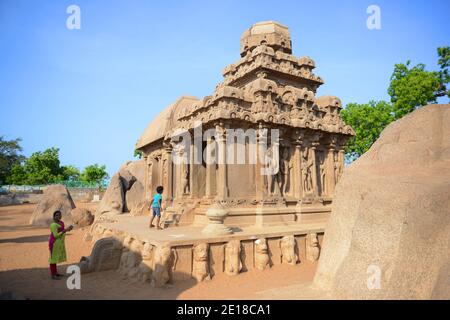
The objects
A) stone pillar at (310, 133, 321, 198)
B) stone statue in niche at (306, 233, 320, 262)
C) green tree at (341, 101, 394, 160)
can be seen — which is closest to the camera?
stone statue in niche at (306, 233, 320, 262)

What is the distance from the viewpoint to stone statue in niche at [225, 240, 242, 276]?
7.39 m

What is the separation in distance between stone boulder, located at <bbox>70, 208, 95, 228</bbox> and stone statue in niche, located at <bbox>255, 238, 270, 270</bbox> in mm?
13492

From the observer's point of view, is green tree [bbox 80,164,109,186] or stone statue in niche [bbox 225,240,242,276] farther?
green tree [bbox 80,164,109,186]

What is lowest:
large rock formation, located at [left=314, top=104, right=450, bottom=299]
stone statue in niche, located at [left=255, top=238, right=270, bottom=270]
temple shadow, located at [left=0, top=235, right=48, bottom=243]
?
temple shadow, located at [left=0, top=235, right=48, bottom=243]

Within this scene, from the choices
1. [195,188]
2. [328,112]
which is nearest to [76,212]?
[195,188]

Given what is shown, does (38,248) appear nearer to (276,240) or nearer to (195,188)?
(195,188)

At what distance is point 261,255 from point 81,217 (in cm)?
1369

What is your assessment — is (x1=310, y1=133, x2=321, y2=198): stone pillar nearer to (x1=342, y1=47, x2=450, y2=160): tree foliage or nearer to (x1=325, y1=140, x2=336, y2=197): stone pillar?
(x1=325, y1=140, x2=336, y2=197): stone pillar

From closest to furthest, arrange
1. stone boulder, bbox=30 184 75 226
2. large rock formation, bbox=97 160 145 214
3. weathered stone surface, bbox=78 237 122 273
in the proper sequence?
weathered stone surface, bbox=78 237 122 273, stone boulder, bbox=30 184 75 226, large rock formation, bbox=97 160 145 214

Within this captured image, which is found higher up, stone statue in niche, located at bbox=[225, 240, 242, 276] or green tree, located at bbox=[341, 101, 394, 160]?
green tree, located at bbox=[341, 101, 394, 160]

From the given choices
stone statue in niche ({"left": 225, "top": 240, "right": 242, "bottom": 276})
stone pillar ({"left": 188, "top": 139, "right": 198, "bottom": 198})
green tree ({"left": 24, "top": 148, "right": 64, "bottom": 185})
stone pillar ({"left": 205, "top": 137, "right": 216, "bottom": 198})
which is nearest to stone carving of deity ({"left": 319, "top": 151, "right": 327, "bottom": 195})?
stone pillar ({"left": 205, "top": 137, "right": 216, "bottom": 198})

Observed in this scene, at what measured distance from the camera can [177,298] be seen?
19.5 ft

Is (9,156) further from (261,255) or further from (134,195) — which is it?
(261,255)

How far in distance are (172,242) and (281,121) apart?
6.73 m
